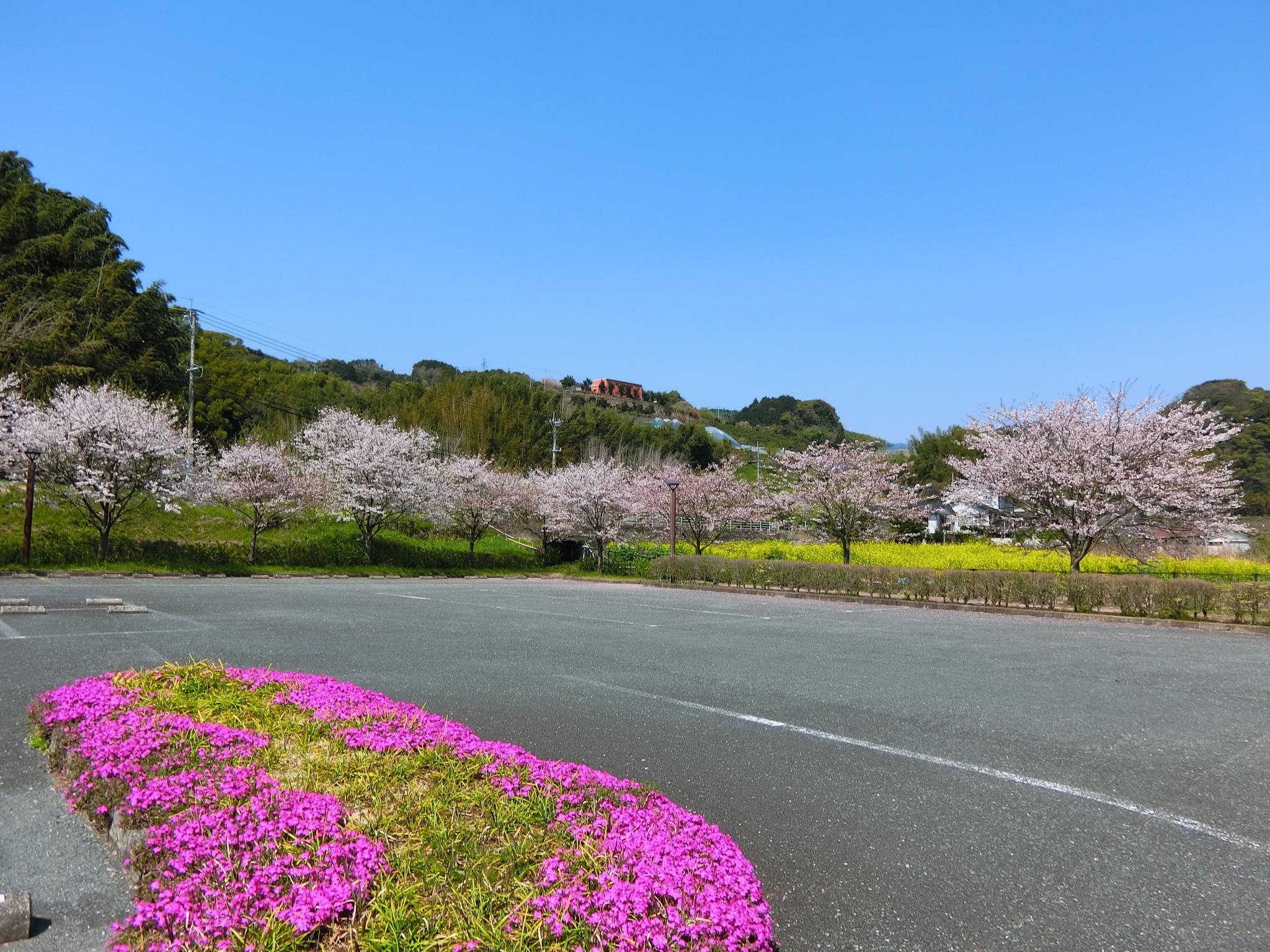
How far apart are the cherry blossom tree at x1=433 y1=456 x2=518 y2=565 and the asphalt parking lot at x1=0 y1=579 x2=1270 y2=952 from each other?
20347mm

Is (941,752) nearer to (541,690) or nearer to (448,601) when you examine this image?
(541,690)

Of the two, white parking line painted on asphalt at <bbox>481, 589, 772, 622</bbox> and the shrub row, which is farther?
white parking line painted on asphalt at <bbox>481, 589, 772, 622</bbox>

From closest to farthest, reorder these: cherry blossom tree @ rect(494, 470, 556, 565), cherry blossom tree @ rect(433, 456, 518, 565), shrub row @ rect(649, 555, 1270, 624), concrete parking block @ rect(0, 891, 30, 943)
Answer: concrete parking block @ rect(0, 891, 30, 943)
shrub row @ rect(649, 555, 1270, 624)
cherry blossom tree @ rect(433, 456, 518, 565)
cherry blossom tree @ rect(494, 470, 556, 565)

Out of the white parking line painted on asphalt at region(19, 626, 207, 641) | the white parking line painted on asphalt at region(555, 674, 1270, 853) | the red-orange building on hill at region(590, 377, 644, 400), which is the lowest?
the white parking line painted on asphalt at region(19, 626, 207, 641)

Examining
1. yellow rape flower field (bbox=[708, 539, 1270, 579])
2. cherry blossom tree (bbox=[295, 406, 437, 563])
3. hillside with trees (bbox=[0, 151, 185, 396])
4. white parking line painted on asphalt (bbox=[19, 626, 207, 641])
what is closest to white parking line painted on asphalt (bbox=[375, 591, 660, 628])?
white parking line painted on asphalt (bbox=[19, 626, 207, 641])

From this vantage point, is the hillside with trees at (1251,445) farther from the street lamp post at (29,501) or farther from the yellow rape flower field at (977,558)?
the street lamp post at (29,501)

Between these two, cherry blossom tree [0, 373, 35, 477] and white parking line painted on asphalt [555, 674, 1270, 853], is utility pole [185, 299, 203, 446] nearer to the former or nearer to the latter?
cherry blossom tree [0, 373, 35, 477]

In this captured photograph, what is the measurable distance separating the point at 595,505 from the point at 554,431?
20487mm

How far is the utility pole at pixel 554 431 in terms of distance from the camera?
162 ft

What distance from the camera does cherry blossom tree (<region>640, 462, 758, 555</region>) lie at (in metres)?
29.9

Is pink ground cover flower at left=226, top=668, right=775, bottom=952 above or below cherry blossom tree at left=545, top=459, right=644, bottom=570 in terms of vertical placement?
below

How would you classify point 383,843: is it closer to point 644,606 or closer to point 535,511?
point 644,606

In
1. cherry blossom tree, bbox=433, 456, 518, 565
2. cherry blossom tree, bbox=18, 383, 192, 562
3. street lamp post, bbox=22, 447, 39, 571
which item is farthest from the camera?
cherry blossom tree, bbox=433, 456, 518, 565

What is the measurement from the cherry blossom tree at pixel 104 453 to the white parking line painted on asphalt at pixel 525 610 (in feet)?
30.5
